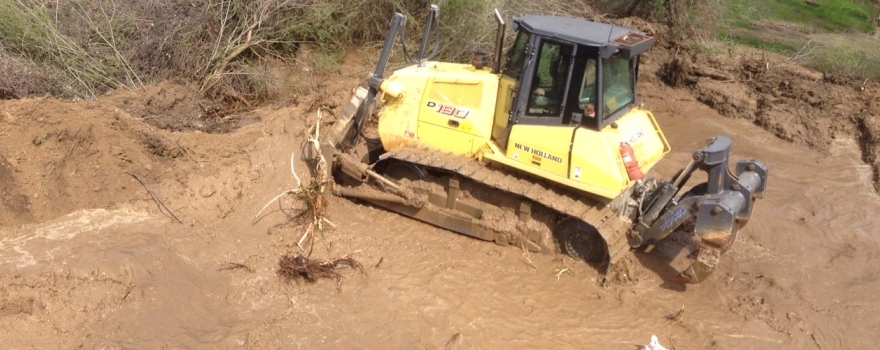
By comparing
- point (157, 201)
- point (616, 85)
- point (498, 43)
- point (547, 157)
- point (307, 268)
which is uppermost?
point (498, 43)

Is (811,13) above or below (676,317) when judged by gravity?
above

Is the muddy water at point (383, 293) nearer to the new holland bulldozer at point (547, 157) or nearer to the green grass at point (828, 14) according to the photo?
the new holland bulldozer at point (547, 157)

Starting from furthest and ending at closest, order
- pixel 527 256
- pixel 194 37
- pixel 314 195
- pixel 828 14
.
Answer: pixel 828 14 < pixel 194 37 < pixel 314 195 < pixel 527 256

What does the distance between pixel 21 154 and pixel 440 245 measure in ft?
14.1

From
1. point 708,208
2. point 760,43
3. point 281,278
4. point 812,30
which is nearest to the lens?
point 708,208

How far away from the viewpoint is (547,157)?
6219 mm

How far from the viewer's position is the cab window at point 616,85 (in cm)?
606

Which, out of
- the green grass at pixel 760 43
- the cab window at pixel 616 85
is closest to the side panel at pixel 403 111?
the cab window at pixel 616 85

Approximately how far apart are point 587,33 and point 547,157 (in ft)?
3.82

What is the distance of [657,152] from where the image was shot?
6.66 meters

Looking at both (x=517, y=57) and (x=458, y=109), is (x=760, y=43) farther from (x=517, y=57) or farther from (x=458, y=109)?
(x=458, y=109)

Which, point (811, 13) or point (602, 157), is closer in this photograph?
point (602, 157)

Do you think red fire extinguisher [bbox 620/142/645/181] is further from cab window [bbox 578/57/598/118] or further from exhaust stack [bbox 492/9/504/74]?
exhaust stack [bbox 492/9/504/74]

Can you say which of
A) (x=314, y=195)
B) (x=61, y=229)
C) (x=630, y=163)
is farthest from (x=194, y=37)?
(x=630, y=163)
